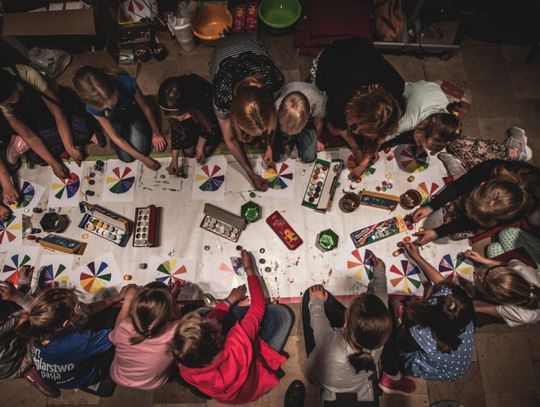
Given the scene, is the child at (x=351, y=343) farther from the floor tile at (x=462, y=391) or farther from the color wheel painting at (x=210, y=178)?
the color wheel painting at (x=210, y=178)

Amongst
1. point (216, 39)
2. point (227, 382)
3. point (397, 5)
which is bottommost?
point (227, 382)

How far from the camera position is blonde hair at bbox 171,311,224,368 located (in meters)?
1.99

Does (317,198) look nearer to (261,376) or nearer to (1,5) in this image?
(261,376)

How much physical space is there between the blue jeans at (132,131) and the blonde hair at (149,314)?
4.93 feet

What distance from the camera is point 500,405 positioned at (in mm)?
2766

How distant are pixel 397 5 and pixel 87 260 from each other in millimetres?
4058

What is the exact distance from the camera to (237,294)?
2.68 meters

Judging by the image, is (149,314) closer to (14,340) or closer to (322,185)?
(14,340)

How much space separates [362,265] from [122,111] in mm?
2528

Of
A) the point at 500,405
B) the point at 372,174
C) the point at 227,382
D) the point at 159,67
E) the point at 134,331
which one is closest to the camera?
the point at 227,382

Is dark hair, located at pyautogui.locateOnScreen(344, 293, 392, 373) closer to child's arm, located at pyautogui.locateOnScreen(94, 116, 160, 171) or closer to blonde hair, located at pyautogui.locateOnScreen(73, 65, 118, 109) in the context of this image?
child's arm, located at pyautogui.locateOnScreen(94, 116, 160, 171)

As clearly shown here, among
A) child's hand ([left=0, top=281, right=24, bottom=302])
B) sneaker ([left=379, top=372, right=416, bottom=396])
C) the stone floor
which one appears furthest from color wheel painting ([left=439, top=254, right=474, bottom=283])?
child's hand ([left=0, top=281, right=24, bottom=302])

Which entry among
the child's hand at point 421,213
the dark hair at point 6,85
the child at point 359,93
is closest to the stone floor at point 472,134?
the child at point 359,93

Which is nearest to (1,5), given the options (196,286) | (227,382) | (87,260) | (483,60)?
(87,260)
